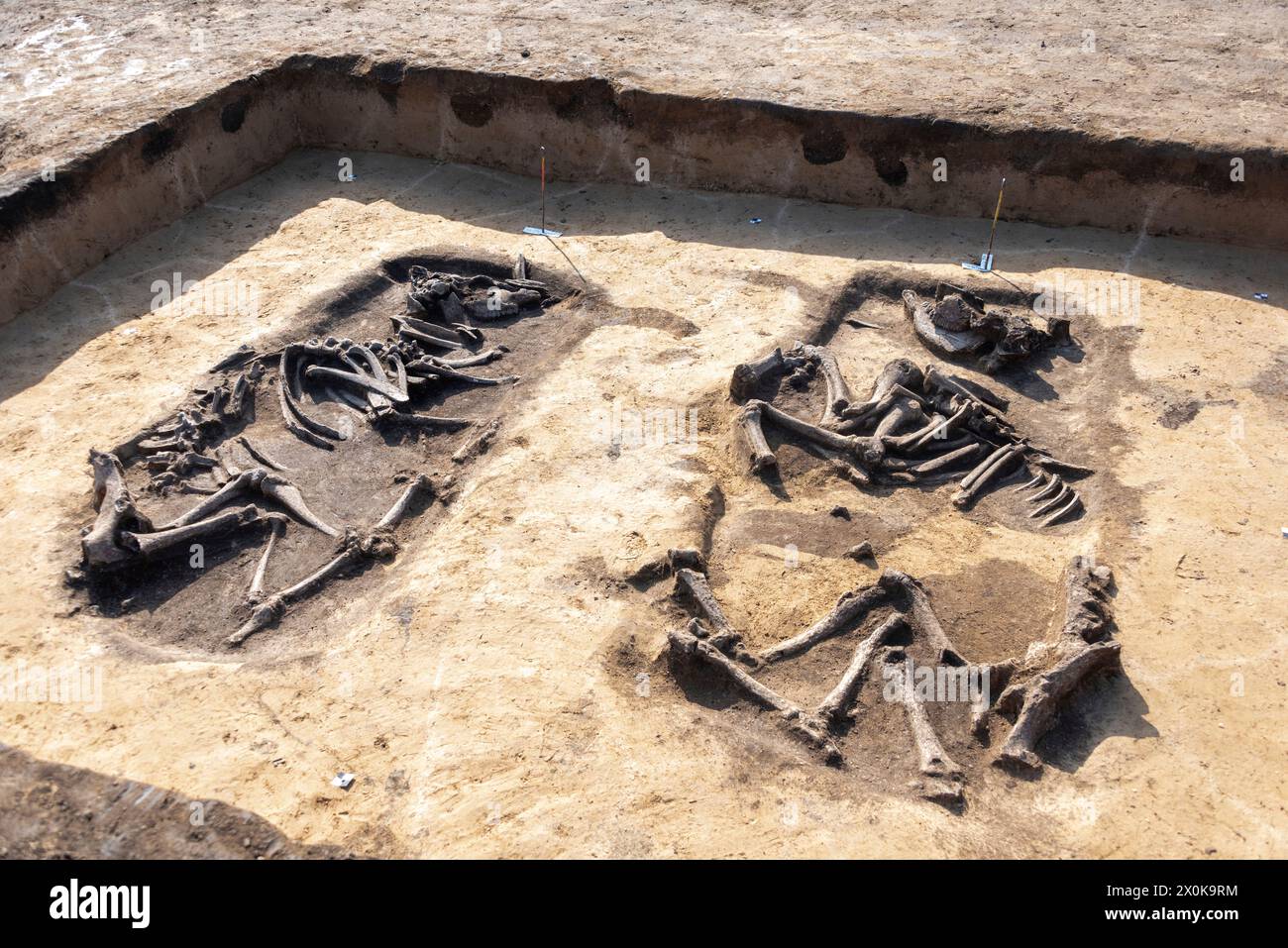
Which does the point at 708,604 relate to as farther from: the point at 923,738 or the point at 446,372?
the point at 446,372

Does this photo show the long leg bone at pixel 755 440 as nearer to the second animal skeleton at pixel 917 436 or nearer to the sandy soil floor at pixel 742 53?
the second animal skeleton at pixel 917 436

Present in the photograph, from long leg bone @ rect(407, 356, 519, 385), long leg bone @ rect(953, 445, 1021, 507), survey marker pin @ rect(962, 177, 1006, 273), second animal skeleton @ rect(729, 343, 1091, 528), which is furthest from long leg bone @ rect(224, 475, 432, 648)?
survey marker pin @ rect(962, 177, 1006, 273)

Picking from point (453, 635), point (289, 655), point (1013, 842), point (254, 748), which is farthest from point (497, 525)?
point (1013, 842)

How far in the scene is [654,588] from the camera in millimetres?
6684

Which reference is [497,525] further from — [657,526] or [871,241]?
[871,241]

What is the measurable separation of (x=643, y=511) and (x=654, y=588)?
786 mm

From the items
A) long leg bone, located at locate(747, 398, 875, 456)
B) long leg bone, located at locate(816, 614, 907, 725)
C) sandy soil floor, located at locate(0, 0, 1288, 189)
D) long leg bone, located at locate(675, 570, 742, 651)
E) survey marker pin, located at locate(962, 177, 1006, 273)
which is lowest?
long leg bone, located at locate(816, 614, 907, 725)

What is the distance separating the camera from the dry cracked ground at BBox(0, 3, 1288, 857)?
17.3 ft

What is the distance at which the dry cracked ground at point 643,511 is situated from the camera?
527 centimetres

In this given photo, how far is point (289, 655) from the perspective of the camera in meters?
6.24

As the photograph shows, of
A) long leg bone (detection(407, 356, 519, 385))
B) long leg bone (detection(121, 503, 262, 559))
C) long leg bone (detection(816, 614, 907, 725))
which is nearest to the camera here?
long leg bone (detection(816, 614, 907, 725))

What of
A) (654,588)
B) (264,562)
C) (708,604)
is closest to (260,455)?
(264,562)

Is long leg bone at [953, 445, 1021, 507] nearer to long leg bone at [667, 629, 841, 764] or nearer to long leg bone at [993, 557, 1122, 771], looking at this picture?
long leg bone at [993, 557, 1122, 771]

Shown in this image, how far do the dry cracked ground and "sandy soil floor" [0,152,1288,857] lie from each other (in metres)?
0.03
